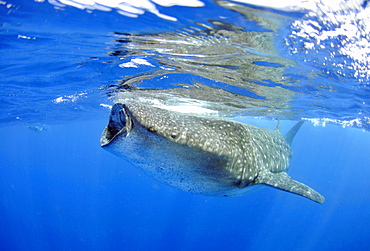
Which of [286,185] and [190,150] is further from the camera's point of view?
[286,185]

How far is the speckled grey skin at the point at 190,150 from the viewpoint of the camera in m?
3.31

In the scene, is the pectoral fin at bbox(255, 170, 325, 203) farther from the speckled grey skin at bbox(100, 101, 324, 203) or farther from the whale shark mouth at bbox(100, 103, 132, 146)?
the whale shark mouth at bbox(100, 103, 132, 146)

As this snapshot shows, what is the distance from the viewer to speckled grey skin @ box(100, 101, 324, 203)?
3.31m

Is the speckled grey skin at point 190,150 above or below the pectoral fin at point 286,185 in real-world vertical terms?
above

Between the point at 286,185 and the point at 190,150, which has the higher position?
the point at 190,150

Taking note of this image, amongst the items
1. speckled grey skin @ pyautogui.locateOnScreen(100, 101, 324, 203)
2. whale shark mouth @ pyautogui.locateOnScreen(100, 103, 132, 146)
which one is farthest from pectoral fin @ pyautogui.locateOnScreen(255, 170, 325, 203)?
whale shark mouth @ pyautogui.locateOnScreen(100, 103, 132, 146)

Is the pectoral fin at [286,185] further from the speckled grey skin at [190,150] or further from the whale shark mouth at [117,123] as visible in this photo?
the whale shark mouth at [117,123]

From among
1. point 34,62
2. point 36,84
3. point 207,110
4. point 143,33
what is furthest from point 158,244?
point 143,33

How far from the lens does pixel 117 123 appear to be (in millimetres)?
3826

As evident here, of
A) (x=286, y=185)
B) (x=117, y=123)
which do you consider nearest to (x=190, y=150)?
(x=117, y=123)

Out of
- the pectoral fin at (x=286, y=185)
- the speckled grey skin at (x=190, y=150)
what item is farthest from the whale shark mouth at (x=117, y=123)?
the pectoral fin at (x=286, y=185)

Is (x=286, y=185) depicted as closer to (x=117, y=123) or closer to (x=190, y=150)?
(x=190, y=150)

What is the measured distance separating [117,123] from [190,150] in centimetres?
123

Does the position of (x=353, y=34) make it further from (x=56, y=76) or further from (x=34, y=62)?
(x=56, y=76)
